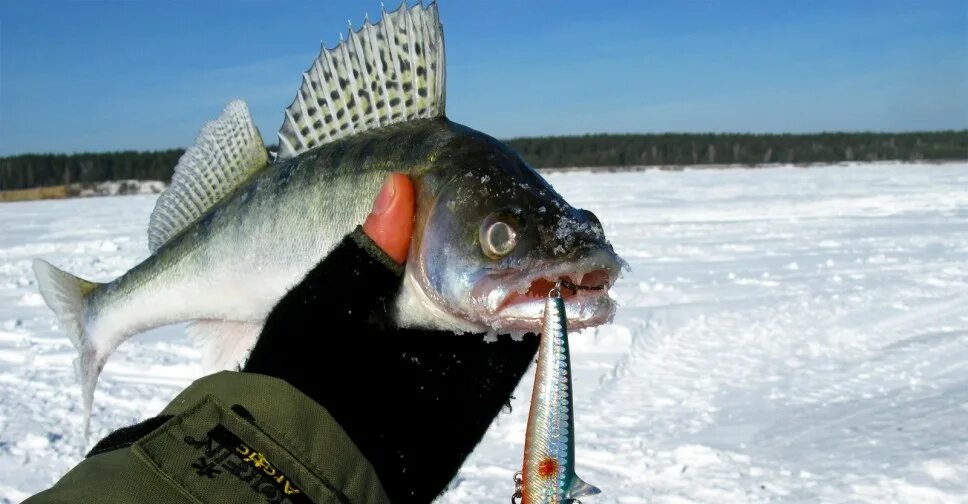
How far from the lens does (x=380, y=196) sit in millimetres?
2135

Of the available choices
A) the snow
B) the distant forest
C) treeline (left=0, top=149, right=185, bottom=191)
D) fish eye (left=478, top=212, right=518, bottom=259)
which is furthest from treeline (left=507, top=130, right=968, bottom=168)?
fish eye (left=478, top=212, right=518, bottom=259)

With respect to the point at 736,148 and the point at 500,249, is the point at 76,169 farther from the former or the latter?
the point at 500,249

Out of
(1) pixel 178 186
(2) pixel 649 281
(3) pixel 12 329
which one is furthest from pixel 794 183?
(1) pixel 178 186

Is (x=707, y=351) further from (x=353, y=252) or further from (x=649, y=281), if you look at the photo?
(x=353, y=252)

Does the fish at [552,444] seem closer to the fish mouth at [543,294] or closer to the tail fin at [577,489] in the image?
the tail fin at [577,489]

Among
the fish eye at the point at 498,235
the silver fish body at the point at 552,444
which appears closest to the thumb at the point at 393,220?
the fish eye at the point at 498,235

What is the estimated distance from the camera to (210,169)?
3.05 meters

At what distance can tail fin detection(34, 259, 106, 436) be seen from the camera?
10.8ft

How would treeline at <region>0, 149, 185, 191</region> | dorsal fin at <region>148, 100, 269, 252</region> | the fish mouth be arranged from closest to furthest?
the fish mouth
dorsal fin at <region>148, 100, 269, 252</region>
treeline at <region>0, 149, 185, 191</region>

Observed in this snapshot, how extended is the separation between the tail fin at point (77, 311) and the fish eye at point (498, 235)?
210 cm

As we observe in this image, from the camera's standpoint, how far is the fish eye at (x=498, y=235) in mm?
1886

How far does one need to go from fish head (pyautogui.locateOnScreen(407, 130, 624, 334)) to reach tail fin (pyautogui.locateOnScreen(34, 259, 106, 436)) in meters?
1.90

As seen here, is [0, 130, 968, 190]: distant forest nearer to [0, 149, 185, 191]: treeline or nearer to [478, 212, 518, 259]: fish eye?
[0, 149, 185, 191]: treeline

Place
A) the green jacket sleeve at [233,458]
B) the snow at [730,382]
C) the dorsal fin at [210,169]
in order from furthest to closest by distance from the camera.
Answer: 1. the snow at [730,382]
2. the dorsal fin at [210,169]
3. the green jacket sleeve at [233,458]
